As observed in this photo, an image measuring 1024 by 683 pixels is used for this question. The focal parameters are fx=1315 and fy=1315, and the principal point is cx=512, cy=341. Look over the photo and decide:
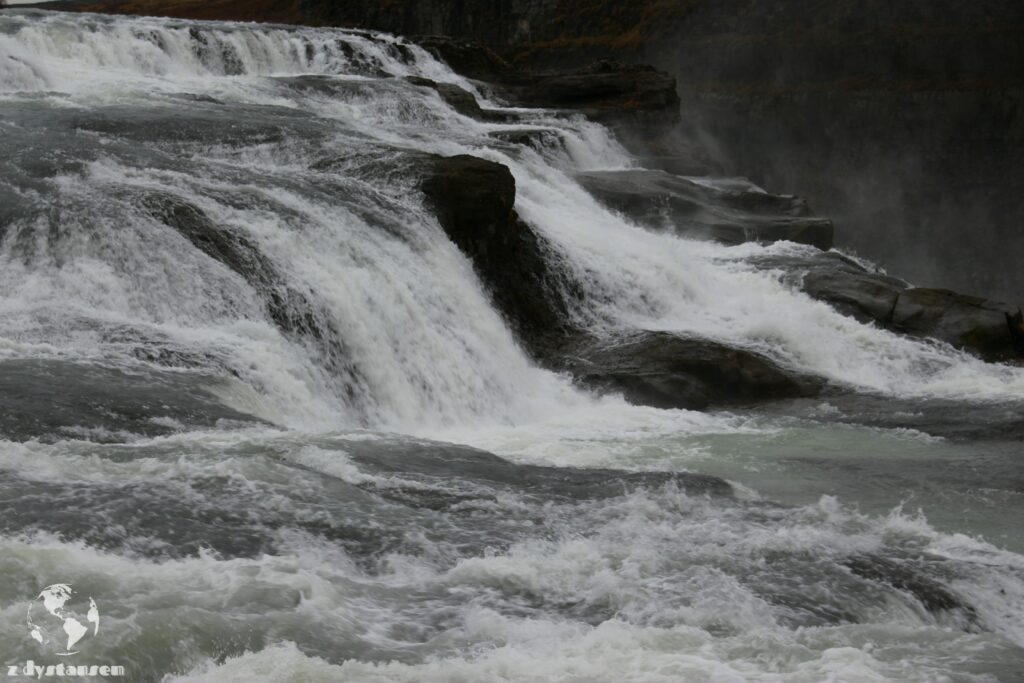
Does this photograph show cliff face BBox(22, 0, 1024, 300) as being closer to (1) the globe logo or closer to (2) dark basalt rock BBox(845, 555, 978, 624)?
(2) dark basalt rock BBox(845, 555, 978, 624)

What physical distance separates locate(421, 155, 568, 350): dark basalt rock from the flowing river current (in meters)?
0.30

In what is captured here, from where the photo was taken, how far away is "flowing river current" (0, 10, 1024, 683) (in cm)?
598

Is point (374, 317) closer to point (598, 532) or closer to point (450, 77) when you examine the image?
point (598, 532)

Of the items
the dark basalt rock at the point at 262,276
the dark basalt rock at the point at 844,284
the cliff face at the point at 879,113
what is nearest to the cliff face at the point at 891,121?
the cliff face at the point at 879,113

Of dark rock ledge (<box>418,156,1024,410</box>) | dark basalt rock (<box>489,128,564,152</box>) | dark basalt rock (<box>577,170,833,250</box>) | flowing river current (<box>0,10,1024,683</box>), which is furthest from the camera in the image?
dark basalt rock (<box>489,128,564,152</box>)

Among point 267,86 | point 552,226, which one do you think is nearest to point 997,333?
point 552,226

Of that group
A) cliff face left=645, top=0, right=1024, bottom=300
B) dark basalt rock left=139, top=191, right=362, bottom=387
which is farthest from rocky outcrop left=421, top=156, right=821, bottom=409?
cliff face left=645, top=0, right=1024, bottom=300

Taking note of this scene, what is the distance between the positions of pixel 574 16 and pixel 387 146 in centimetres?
2322

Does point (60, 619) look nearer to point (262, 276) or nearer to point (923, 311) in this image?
point (262, 276)

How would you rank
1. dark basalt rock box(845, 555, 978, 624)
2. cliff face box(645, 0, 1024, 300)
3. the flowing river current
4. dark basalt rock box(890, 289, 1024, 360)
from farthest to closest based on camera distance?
cliff face box(645, 0, 1024, 300) → dark basalt rock box(890, 289, 1024, 360) → dark basalt rock box(845, 555, 978, 624) → the flowing river current

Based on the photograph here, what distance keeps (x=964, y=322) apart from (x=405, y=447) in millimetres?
9179

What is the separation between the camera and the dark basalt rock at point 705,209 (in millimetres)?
19672

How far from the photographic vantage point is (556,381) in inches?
535

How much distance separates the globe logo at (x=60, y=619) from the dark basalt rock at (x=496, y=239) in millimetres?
8870
